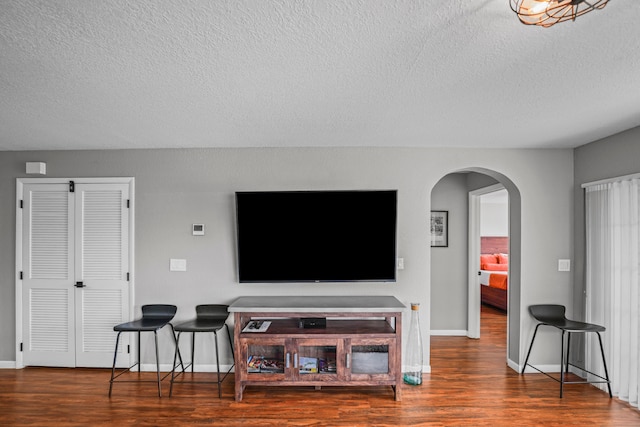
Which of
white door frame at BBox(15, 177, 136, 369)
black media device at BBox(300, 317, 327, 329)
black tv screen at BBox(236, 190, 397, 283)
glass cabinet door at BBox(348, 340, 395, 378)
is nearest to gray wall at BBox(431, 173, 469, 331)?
black tv screen at BBox(236, 190, 397, 283)

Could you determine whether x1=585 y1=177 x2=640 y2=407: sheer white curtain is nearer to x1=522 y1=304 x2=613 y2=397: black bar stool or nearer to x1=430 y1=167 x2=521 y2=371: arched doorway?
x1=522 y1=304 x2=613 y2=397: black bar stool

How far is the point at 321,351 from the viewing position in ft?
11.4

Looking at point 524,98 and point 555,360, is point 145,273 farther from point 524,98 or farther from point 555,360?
point 555,360

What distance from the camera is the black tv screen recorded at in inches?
149

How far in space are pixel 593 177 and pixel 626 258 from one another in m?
0.82

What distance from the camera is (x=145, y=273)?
403cm

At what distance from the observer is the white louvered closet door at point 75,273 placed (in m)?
4.02

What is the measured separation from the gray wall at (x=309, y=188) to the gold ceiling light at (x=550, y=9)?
8.34ft

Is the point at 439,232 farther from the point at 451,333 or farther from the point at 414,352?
the point at 414,352

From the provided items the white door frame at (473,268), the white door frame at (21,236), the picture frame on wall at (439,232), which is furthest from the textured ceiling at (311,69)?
the picture frame on wall at (439,232)

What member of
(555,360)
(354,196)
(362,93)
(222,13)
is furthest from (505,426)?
(222,13)

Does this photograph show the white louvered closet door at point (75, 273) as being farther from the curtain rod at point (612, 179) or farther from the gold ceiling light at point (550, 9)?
the curtain rod at point (612, 179)

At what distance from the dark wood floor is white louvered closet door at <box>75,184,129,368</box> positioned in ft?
Answer: 1.01

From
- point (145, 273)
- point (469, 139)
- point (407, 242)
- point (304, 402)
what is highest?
point (469, 139)
